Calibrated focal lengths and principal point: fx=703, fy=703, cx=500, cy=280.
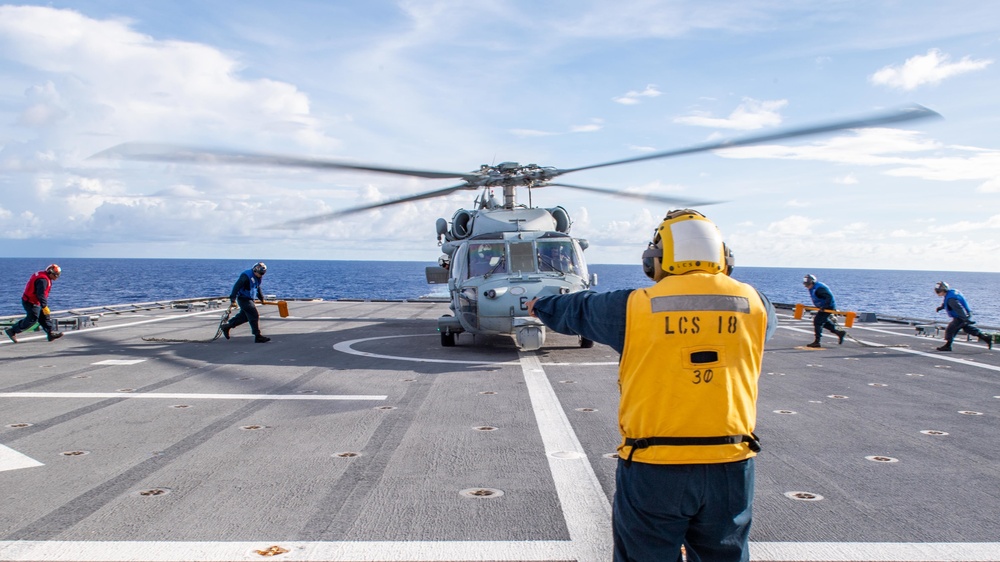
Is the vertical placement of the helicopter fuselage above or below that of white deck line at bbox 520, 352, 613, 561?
above

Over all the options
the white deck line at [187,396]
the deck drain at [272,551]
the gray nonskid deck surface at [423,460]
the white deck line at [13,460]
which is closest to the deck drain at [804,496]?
the gray nonskid deck surface at [423,460]

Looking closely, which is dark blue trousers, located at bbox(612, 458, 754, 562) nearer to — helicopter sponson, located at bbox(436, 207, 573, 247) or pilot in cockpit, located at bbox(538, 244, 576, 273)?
pilot in cockpit, located at bbox(538, 244, 576, 273)

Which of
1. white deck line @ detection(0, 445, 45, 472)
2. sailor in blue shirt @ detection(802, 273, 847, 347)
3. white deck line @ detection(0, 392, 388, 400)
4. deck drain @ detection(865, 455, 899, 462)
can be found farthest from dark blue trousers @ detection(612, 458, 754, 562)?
sailor in blue shirt @ detection(802, 273, 847, 347)

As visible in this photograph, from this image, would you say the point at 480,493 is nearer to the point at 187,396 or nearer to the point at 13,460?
the point at 13,460

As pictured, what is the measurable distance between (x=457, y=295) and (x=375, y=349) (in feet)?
6.65

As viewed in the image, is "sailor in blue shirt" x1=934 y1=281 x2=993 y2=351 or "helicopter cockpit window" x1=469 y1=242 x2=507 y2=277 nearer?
"helicopter cockpit window" x1=469 y1=242 x2=507 y2=277

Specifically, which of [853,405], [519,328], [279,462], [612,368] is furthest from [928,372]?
[279,462]

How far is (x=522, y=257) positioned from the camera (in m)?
13.9

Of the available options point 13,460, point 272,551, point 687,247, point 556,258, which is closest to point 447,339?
point 556,258

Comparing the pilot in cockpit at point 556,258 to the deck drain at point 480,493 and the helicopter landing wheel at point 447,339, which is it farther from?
the deck drain at point 480,493

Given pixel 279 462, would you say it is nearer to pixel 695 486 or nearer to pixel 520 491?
pixel 520 491

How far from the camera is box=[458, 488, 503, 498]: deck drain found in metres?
5.04

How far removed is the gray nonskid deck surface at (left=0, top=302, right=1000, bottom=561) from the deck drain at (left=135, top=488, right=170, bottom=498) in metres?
0.01

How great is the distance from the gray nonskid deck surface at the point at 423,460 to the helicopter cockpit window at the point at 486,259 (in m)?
2.30
